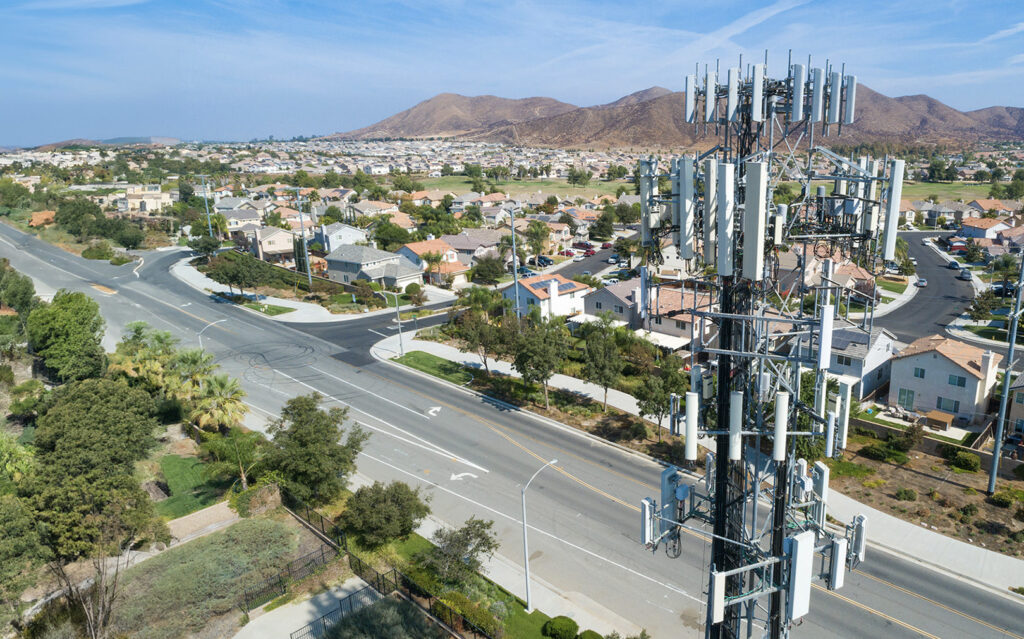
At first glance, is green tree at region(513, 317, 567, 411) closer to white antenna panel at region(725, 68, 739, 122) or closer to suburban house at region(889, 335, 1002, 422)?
suburban house at region(889, 335, 1002, 422)

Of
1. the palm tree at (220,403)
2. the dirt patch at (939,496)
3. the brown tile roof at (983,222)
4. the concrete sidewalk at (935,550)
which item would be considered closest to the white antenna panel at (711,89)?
the concrete sidewalk at (935,550)

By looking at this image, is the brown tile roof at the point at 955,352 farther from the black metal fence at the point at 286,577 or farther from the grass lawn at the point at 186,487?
the grass lawn at the point at 186,487

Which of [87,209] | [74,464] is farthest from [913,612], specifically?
[87,209]

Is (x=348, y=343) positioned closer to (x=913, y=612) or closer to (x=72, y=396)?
(x=72, y=396)

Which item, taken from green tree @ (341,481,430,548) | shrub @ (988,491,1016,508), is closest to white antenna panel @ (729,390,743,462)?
green tree @ (341,481,430,548)

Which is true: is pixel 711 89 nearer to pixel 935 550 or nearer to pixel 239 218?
pixel 935 550

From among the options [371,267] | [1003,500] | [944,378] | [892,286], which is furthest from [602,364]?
[892,286]
